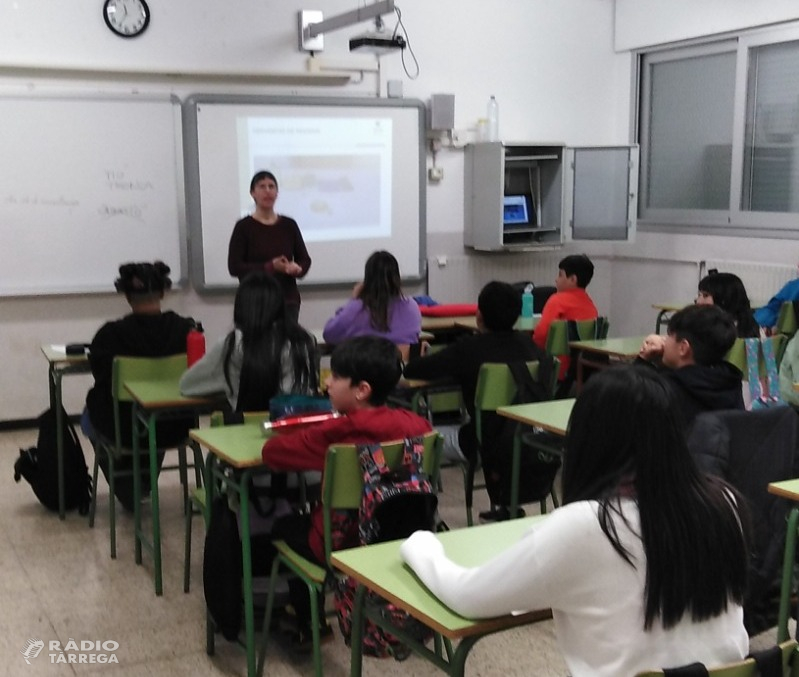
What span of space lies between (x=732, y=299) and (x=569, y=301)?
110cm

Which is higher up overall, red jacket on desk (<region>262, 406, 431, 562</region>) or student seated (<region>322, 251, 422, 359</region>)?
student seated (<region>322, 251, 422, 359</region>)

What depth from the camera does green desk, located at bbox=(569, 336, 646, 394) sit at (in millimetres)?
4617

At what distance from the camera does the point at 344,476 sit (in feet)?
7.93

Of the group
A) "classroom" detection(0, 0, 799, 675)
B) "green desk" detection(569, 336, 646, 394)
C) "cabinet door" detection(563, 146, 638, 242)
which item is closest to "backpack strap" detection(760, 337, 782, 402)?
"green desk" detection(569, 336, 646, 394)

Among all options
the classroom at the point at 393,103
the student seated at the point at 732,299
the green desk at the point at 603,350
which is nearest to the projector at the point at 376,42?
the classroom at the point at 393,103

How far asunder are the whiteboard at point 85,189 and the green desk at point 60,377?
5.85ft

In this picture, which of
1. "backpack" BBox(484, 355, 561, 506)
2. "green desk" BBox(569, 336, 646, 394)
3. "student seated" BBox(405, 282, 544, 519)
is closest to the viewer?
"backpack" BBox(484, 355, 561, 506)

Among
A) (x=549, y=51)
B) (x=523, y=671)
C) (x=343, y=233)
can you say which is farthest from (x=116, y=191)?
(x=523, y=671)

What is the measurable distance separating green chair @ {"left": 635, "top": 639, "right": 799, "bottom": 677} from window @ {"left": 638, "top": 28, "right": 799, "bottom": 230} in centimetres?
548

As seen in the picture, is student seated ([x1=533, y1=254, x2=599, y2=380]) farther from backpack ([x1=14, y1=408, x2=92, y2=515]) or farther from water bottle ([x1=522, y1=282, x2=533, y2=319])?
backpack ([x1=14, y1=408, x2=92, y2=515])

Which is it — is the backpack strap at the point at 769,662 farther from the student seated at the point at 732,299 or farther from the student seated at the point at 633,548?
the student seated at the point at 732,299

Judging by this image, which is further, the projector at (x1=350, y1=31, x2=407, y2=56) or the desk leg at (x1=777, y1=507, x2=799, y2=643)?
the projector at (x1=350, y1=31, x2=407, y2=56)

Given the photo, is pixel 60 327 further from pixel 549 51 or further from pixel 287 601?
pixel 549 51

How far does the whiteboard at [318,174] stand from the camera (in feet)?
20.7
